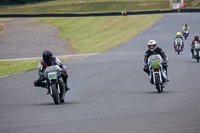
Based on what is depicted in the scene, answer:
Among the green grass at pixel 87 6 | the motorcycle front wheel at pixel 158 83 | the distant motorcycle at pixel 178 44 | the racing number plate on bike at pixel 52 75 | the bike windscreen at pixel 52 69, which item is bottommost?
the green grass at pixel 87 6

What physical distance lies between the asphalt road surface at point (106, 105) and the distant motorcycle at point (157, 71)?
29 centimetres

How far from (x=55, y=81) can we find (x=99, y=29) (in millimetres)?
44151

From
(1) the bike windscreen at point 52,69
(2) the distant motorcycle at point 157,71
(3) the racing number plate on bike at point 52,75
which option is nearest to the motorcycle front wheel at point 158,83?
(2) the distant motorcycle at point 157,71

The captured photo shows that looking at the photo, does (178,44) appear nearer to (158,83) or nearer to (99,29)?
(158,83)

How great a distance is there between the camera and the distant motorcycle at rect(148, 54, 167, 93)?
1300 centimetres

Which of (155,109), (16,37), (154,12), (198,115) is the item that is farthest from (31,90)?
(154,12)

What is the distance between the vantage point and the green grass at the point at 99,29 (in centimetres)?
4209

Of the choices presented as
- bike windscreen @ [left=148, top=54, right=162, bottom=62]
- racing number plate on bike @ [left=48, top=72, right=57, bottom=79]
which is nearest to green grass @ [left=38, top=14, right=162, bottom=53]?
bike windscreen @ [left=148, top=54, right=162, bottom=62]

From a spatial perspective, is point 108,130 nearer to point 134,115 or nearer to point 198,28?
point 134,115

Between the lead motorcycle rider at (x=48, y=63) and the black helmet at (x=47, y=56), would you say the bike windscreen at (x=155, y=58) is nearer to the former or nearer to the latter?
the lead motorcycle rider at (x=48, y=63)

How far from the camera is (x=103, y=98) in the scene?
1226 cm

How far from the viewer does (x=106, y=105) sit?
10.8m

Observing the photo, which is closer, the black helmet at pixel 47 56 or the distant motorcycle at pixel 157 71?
the black helmet at pixel 47 56

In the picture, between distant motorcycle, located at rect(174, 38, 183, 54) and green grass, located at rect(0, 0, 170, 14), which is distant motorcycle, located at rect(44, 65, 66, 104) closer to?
distant motorcycle, located at rect(174, 38, 183, 54)
